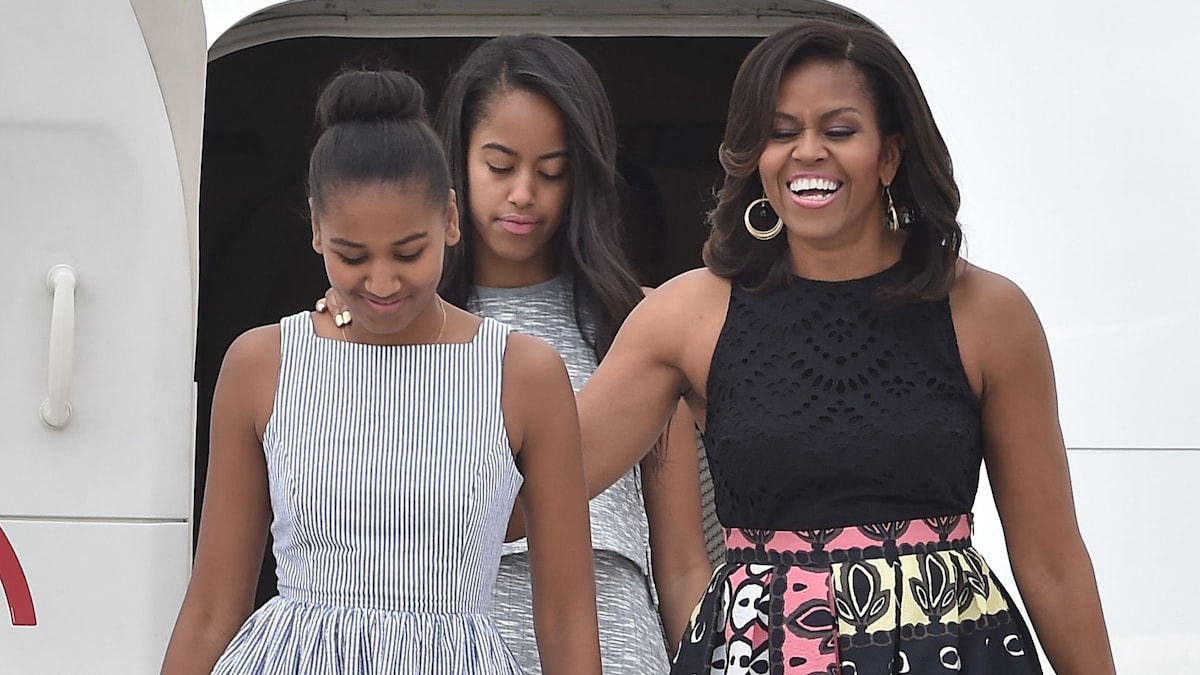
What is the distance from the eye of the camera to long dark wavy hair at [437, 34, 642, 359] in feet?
7.63

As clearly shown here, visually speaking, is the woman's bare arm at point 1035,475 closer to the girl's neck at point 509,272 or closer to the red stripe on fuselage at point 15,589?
the girl's neck at point 509,272

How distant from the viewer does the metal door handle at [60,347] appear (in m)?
2.57

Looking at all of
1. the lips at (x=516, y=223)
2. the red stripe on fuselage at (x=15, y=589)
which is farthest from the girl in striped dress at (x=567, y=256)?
the red stripe on fuselage at (x=15, y=589)

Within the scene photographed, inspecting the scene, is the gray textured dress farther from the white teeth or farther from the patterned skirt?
the white teeth

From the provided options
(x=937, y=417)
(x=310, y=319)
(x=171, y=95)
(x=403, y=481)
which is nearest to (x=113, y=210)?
(x=171, y=95)

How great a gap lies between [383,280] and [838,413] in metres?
0.47

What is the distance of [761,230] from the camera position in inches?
78.9

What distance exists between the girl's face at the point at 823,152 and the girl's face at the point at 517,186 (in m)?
0.45

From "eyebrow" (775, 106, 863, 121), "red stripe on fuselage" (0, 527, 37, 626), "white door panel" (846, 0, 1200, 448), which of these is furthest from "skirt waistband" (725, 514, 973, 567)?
"red stripe on fuselage" (0, 527, 37, 626)

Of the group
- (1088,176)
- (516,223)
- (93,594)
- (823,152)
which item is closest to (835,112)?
(823,152)

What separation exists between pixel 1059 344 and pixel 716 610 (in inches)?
36.7

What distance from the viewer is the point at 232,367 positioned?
182 cm

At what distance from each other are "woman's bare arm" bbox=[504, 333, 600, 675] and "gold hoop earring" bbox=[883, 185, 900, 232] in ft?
1.31

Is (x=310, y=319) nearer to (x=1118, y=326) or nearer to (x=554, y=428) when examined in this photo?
(x=554, y=428)
